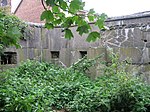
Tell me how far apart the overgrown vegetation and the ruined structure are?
1024 mm

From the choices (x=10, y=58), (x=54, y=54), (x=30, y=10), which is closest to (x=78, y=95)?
(x=10, y=58)

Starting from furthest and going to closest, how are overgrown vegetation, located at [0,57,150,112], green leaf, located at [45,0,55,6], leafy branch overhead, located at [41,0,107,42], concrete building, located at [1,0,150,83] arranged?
concrete building, located at [1,0,150,83]
overgrown vegetation, located at [0,57,150,112]
leafy branch overhead, located at [41,0,107,42]
green leaf, located at [45,0,55,6]

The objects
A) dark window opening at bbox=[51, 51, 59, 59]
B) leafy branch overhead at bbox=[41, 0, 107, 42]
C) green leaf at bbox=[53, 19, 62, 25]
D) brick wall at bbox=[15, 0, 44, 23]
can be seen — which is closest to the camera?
leafy branch overhead at bbox=[41, 0, 107, 42]

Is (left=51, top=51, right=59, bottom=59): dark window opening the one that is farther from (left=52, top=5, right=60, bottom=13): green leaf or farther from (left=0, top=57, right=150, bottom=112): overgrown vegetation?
(left=52, top=5, right=60, bottom=13): green leaf

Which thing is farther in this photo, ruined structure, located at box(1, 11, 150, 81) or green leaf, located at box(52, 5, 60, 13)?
ruined structure, located at box(1, 11, 150, 81)

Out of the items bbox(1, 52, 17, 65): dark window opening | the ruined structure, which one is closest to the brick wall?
the ruined structure

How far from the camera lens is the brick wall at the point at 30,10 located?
14544mm

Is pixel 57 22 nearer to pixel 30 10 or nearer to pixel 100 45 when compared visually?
pixel 100 45

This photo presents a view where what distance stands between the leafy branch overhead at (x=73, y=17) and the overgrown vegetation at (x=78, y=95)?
2.54 m

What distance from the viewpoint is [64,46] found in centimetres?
804

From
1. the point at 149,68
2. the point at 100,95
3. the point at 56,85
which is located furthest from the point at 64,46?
the point at 100,95

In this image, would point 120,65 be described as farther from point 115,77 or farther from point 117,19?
point 117,19

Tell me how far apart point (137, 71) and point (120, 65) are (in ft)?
3.07

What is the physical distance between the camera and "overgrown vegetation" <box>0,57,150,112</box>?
14.1ft
